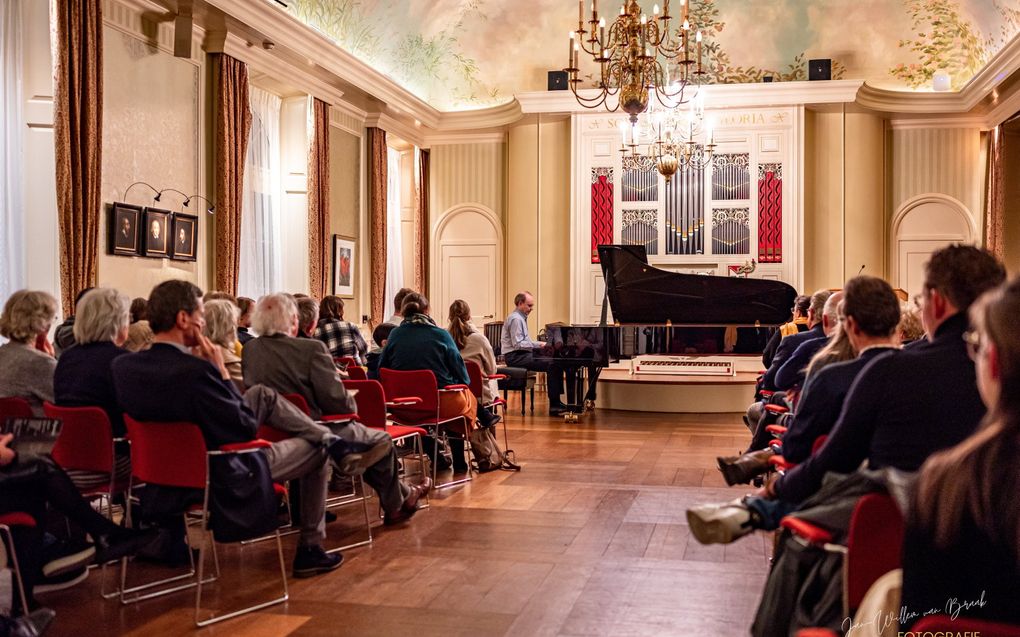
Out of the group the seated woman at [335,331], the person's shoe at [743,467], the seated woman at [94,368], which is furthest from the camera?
the seated woman at [335,331]

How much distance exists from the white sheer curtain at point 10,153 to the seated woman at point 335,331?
2.14 m

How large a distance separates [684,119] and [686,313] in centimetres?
312

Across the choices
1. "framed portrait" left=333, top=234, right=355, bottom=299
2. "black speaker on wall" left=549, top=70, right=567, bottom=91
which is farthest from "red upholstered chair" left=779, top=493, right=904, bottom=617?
"black speaker on wall" left=549, top=70, right=567, bottom=91

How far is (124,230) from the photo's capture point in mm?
7570

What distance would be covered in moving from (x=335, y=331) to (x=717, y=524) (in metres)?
5.17

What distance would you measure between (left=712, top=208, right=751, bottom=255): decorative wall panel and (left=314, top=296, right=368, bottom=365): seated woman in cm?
689

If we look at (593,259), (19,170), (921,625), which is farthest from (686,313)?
(921,625)

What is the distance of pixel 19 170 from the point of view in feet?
22.4

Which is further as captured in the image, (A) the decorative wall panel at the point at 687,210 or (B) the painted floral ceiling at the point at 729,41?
(A) the decorative wall panel at the point at 687,210

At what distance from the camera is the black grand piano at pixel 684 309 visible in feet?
33.4

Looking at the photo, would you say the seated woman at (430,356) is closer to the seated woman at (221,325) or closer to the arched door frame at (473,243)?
the seated woman at (221,325)

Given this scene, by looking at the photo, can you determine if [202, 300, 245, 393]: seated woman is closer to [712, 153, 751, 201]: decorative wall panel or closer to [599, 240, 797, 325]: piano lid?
[599, 240, 797, 325]: piano lid

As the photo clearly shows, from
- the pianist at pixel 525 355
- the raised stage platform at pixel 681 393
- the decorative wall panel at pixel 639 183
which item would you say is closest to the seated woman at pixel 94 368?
the pianist at pixel 525 355

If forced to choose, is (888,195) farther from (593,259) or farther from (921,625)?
(921,625)
